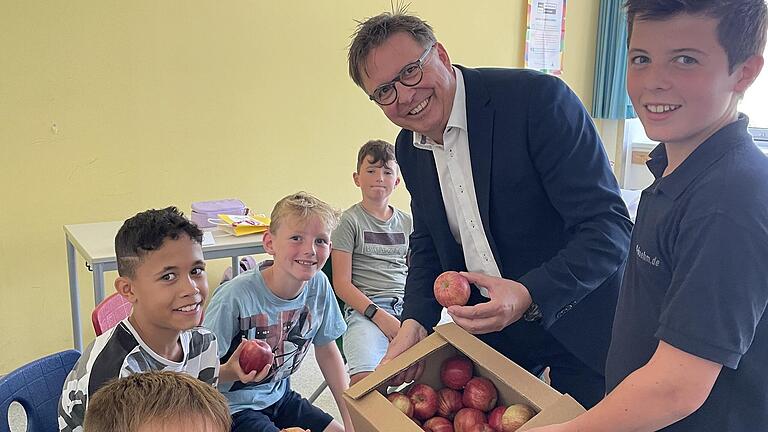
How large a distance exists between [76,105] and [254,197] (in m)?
0.99

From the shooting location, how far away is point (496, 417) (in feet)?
3.70

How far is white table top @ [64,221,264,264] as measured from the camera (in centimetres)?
234

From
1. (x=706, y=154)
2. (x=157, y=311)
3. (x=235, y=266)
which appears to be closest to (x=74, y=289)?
(x=235, y=266)

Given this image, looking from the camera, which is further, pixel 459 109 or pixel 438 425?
pixel 459 109

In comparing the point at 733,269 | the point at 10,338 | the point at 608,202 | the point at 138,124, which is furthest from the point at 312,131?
the point at 733,269

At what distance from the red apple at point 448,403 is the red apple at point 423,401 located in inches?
0.6

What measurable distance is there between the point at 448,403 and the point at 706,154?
0.66m

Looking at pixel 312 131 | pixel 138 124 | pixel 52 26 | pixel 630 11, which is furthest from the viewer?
pixel 312 131

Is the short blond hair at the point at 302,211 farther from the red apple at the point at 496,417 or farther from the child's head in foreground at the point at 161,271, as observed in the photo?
the red apple at the point at 496,417

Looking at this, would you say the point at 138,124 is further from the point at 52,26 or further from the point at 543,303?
the point at 543,303

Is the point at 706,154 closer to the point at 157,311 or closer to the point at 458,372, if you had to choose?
the point at 458,372

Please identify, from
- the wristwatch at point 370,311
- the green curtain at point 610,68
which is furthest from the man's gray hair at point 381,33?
the green curtain at point 610,68

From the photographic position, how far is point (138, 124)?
10.2 ft

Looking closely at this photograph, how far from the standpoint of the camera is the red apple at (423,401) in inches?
47.3
